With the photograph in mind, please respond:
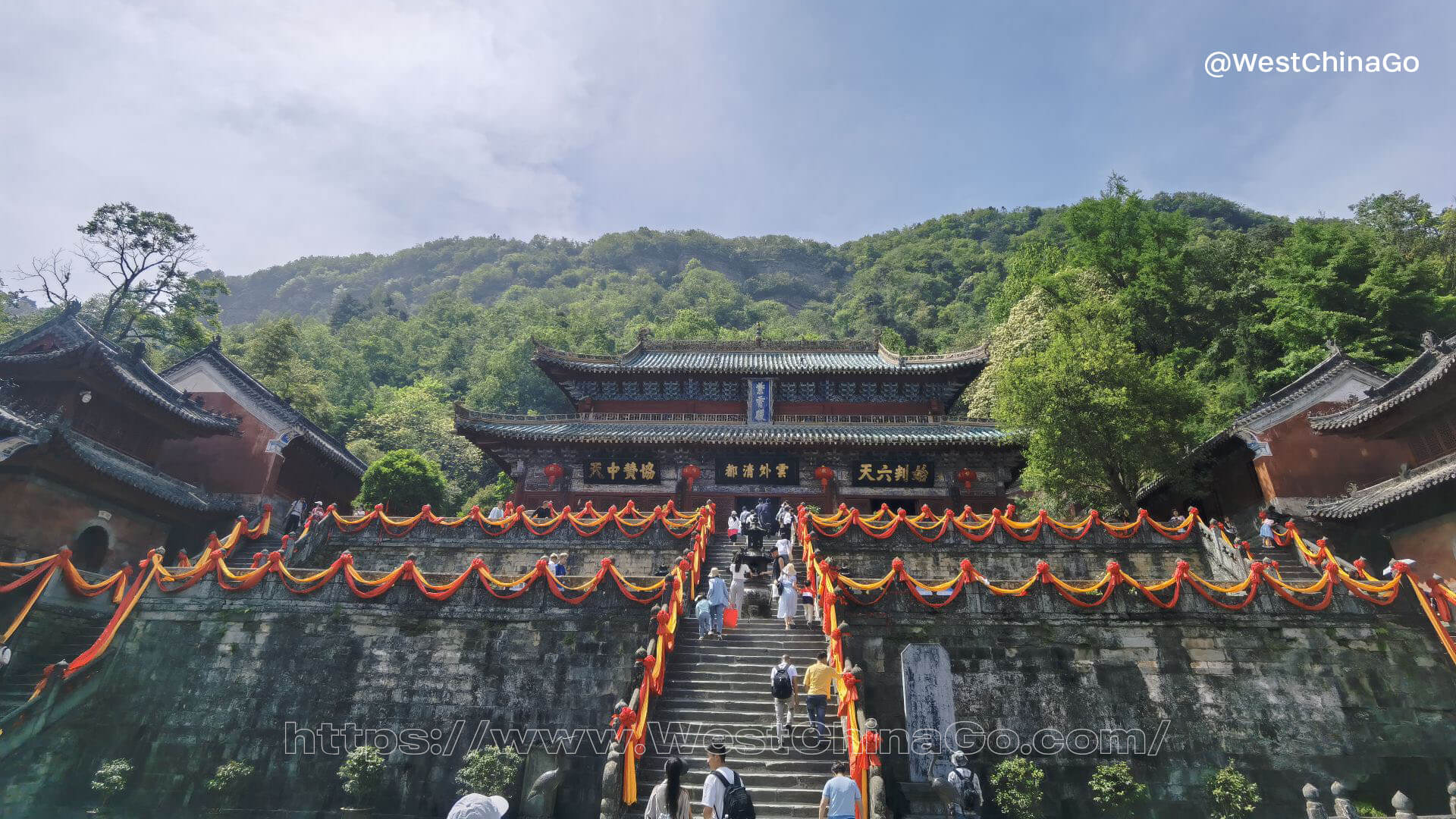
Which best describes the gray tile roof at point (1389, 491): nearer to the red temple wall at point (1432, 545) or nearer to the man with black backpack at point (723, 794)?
the red temple wall at point (1432, 545)

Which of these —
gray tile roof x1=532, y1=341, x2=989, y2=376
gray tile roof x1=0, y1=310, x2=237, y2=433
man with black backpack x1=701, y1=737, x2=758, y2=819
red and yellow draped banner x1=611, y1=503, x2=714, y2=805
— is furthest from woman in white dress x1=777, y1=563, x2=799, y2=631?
gray tile roof x1=0, y1=310, x2=237, y2=433

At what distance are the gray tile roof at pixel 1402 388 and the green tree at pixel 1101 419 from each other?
3.24 m

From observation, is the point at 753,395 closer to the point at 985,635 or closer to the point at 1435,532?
the point at 985,635

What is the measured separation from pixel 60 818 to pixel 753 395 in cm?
2205

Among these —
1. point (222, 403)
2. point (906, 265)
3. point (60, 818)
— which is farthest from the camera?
point (906, 265)

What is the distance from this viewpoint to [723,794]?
22.9ft

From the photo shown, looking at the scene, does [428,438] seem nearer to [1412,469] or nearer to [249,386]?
[249,386]

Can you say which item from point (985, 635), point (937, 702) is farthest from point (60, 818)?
point (985, 635)

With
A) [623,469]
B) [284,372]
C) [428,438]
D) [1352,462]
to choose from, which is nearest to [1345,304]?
[1352,462]

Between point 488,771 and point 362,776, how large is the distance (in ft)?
7.51

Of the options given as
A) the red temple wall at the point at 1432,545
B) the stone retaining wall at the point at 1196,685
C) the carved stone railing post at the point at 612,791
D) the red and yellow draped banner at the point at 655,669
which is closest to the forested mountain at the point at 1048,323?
the red temple wall at the point at 1432,545

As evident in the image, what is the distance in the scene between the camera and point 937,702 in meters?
11.8

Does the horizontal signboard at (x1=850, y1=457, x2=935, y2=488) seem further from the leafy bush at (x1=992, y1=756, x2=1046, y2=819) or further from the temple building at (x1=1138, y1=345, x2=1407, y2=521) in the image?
the leafy bush at (x1=992, y1=756, x2=1046, y2=819)

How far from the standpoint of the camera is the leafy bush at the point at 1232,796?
11273 millimetres
